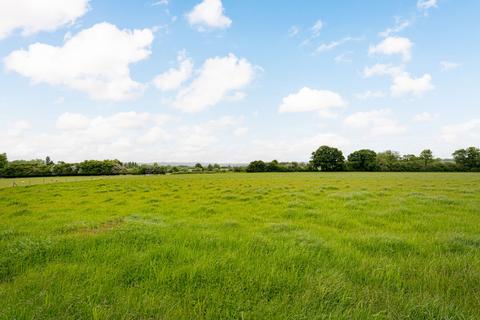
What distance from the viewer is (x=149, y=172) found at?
254 ft

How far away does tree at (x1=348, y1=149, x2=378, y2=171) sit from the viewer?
84750 mm

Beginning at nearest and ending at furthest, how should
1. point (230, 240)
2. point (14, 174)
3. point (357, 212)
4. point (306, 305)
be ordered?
point (306, 305) → point (230, 240) → point (357, 212) → point (14, 174)

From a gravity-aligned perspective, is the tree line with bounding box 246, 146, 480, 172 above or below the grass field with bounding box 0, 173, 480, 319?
above

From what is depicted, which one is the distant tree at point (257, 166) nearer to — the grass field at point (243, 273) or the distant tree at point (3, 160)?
the distant tree at point (3, 160)

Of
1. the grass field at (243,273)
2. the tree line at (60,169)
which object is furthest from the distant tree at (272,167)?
the grass field at (243,273)

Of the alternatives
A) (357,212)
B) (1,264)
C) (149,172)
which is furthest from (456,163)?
(1,264)

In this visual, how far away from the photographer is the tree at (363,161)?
8475cm

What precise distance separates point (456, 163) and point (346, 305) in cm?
10766

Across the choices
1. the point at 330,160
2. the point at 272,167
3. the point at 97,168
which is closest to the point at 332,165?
the point at 330,160

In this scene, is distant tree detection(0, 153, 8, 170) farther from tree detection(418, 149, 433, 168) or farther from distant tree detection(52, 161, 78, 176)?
tree detection(418, 149, 433, 168)

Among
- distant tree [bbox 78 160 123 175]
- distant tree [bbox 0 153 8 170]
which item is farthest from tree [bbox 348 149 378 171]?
distant tree [bbox 0 153 8 170]

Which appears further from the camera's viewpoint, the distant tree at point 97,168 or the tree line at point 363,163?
the tree line at point 363,163

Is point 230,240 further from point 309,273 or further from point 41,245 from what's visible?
point 41,245

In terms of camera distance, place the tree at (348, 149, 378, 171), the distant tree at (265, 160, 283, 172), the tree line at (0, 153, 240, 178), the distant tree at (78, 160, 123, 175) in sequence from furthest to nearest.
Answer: the distant tree at (265, 160, 283, 172)
the tree at (348, 149, 378, 171)
the distant tree at (78, 160, 123, 175)
the tree line at (0, 153, 240, 178)
